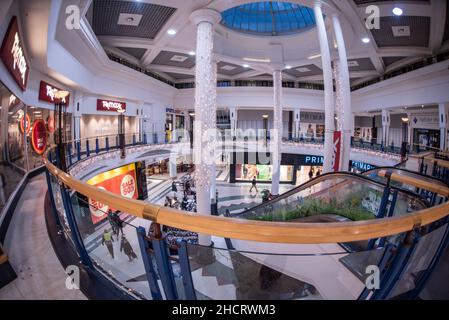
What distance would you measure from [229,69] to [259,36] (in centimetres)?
498

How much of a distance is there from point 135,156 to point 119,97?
4.05 m

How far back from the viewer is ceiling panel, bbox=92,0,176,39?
8398 millimetres

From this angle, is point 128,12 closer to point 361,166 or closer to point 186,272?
point 186,272

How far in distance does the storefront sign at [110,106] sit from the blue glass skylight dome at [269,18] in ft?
24.5

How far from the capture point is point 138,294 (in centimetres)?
147

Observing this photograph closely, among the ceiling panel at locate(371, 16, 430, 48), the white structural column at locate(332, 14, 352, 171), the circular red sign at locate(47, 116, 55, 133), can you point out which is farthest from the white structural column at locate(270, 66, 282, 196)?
the circular red sign at locate(47, 116, 55, 133)

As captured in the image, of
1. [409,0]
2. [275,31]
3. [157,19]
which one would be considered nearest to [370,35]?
[409,0]

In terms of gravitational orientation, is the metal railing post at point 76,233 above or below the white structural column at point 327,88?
below

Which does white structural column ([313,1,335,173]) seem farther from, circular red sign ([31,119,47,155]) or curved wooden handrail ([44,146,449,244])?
circular red sign ([31,119,47,155])

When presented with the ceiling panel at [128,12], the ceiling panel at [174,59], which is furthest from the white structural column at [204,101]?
the ceiling panel at [174,59]

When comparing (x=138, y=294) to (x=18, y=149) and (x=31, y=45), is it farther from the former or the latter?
(x=31, y=45)

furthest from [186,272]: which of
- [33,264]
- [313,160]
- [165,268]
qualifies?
[313,160]

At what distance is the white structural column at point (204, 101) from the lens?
279 inches

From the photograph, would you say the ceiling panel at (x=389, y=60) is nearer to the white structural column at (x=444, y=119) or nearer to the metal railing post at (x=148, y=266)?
the white structural column at (x=444, y=119)
